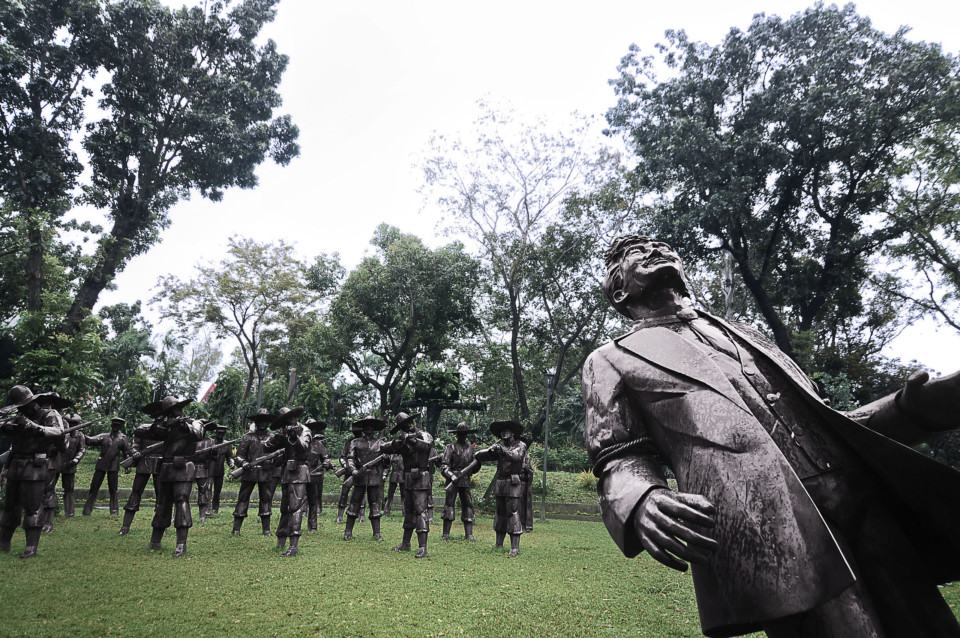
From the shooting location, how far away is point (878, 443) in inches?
60.0

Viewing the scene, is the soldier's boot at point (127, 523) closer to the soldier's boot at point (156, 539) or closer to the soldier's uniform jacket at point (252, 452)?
the soldier's boot at point (156, 539)

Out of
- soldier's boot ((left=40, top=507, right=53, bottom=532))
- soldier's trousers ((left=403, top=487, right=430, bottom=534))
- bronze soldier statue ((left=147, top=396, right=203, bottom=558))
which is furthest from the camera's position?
soldier's boot ((left=40, top=507, right=53, bottom=532))

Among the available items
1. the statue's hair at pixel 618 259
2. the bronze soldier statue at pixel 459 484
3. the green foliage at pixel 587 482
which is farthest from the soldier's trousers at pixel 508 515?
the green foliage at pixel 587 482

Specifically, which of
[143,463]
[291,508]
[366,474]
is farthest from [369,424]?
[143,463]

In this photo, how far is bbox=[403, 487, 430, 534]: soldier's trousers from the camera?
30.0ft

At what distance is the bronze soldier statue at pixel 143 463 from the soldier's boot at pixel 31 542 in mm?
1763

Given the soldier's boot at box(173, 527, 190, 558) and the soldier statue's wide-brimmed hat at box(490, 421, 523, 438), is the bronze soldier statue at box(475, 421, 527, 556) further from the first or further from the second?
the soldier's boot at box(173, 527, 190, 558)

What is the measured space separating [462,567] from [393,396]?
18.3 meters

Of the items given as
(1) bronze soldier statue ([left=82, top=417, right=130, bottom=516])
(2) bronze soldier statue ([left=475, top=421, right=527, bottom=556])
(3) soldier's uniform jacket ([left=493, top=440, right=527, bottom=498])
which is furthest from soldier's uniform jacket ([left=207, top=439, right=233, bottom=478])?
(3) soldier's uniform jacket ([left=493, top=440, right=527, bottom=498])

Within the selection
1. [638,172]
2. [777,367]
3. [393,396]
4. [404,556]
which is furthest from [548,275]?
[777,367]

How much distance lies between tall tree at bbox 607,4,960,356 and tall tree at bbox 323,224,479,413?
943 centimetres

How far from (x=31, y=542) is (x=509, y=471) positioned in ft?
23.7

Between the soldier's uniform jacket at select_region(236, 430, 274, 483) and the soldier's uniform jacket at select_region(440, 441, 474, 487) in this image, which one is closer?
the soldier's uniform jacket at select_region(236, 430, 274, 483)

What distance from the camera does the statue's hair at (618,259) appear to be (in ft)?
7.38
